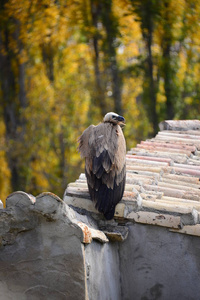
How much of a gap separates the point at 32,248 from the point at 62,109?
49.1 ft

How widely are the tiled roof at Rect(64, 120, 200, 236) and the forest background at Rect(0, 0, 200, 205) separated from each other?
10672mm

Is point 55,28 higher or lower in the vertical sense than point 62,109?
higher

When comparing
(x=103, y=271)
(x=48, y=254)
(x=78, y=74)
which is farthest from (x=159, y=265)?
(x=78, y=74)

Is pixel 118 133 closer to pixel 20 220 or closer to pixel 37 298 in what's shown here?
pixel 20 220

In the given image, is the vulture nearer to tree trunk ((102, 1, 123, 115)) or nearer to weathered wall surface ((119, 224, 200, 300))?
weathered wall surface ((119, 224, 200, 300))

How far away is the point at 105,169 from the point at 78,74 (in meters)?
15.1

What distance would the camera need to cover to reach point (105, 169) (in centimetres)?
518

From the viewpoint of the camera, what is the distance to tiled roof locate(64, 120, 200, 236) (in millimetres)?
5182

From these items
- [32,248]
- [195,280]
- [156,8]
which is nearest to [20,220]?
[32,248]

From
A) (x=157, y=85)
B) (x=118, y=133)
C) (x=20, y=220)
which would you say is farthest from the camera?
(x=157, y=85)

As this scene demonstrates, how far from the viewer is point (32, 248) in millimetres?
4414

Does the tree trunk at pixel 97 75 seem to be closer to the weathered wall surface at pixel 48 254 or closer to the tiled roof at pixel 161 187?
the tiled roof at pixel 161 187

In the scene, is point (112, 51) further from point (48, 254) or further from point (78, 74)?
point (48, 254)

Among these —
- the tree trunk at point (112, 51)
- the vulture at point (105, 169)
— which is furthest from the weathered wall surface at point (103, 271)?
the tree trunk at point (112, 51)
